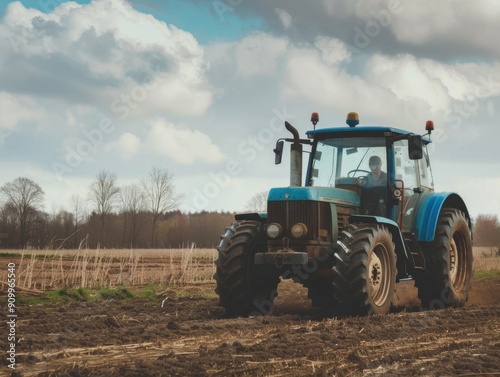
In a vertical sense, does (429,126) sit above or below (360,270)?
above

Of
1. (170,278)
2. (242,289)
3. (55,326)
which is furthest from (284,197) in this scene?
(170,278)

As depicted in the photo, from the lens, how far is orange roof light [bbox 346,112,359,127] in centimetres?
1116

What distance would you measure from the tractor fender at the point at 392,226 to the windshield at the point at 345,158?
88cm

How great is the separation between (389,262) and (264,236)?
5.93 ft

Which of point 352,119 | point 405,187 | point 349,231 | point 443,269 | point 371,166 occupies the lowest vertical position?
point 443,269

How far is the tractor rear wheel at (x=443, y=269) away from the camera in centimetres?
1141

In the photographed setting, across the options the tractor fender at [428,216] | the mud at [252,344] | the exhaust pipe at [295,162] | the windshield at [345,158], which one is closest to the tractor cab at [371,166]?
the windshield at [345,158]

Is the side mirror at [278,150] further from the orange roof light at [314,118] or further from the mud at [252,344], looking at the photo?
the mud at [252,344]

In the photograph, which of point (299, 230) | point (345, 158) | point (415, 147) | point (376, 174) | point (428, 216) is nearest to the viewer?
point (299, 230)

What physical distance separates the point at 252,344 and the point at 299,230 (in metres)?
3.07

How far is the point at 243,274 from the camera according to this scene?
10.0 m

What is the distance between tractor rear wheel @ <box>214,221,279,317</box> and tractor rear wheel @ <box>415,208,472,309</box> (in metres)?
2.66

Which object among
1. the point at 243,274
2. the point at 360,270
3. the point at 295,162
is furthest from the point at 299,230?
the point at 295,162

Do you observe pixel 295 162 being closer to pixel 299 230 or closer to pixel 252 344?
pixel 299 230
